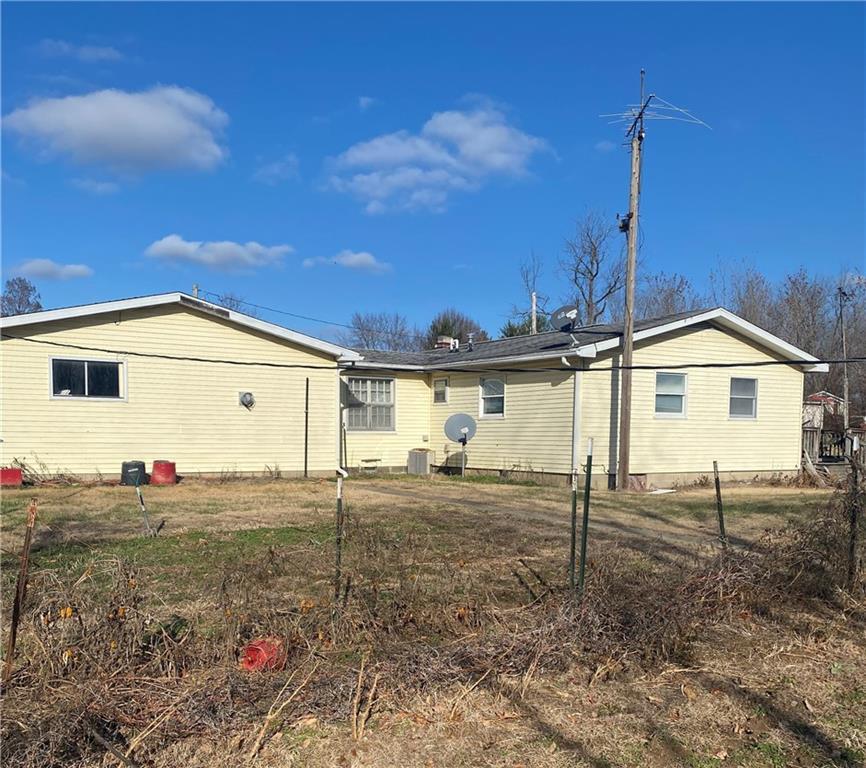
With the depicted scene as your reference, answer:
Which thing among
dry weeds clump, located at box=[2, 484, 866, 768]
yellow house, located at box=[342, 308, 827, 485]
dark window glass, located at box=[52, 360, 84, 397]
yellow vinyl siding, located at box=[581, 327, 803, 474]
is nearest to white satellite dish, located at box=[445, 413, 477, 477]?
yellow house, located at box=[342, 308, 827, 485]

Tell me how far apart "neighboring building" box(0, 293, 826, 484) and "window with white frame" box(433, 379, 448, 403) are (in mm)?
148

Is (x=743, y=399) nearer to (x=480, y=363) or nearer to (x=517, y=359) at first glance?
(x=517, y=359)

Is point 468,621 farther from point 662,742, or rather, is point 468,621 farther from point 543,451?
point 543,451

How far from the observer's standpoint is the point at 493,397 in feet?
53.5

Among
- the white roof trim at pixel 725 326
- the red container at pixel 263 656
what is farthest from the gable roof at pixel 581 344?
the red container at pixel 263 656

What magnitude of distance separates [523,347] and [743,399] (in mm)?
5129

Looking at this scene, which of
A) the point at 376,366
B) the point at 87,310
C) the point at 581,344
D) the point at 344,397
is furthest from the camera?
the point at 344,397

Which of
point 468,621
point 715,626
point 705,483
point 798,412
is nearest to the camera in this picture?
point 468,621

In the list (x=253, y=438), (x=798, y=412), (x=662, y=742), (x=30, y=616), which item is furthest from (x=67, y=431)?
(x=798, y=412)

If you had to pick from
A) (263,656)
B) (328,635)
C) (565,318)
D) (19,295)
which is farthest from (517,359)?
(19,295)

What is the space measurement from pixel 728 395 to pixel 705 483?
2.09 meters

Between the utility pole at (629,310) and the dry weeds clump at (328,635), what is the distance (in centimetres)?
788

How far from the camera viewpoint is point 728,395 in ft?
51.6

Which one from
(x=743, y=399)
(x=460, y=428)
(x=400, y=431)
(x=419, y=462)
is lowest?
(x=419, y=462)
